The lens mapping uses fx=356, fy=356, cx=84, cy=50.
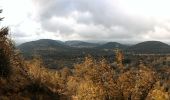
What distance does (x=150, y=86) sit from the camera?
45812 mm

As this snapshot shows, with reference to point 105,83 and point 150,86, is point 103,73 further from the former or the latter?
point 150,86

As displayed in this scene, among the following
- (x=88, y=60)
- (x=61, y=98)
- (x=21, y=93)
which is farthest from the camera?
(x=88, y=60)

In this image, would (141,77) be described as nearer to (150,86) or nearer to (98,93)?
(150,86)

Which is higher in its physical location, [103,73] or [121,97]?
[103,73]

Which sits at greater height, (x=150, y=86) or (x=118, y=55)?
(x=118, y=55)

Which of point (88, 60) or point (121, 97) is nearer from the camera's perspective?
point (121, 97)

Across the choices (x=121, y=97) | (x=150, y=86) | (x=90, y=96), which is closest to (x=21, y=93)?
(x=90, y=96)

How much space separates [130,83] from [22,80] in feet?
48.5

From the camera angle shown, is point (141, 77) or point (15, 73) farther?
point (15, 73)

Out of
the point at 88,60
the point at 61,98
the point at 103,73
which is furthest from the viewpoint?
the point at 88,60

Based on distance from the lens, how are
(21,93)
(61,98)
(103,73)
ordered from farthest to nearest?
(61,98) < (103,73) < (21,93)

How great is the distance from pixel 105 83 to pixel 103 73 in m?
1.92

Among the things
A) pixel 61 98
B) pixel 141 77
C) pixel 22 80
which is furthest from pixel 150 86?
pixel 22 80

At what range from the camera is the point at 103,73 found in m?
47.3
